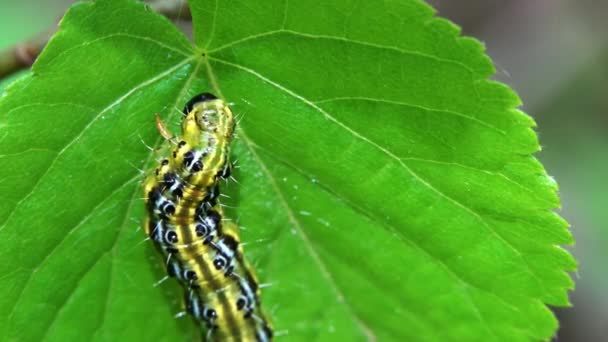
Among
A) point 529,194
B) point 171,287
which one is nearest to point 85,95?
point 171,287

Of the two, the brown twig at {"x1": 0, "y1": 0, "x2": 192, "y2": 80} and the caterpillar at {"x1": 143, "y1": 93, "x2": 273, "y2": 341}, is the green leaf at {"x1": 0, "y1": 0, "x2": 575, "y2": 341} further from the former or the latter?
the brown twig at {"x1": 0, "y1": 0, "x2": 192, "y2": 80}

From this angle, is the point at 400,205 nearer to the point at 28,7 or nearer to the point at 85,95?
the point at 85,95

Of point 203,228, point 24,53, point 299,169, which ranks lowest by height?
point 203,228

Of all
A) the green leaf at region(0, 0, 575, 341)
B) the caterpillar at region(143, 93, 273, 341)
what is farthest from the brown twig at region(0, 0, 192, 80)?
the caterpillar at region(143, 93, 273, 341)

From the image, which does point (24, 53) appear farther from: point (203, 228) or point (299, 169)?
point (299, 169)

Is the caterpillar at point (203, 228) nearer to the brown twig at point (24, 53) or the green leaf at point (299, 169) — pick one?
the green leaf at point (299, 169)

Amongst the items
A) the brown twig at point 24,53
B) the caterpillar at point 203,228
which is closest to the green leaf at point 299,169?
the caterpillar at point 203,228

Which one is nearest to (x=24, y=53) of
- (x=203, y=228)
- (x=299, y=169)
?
(x=203, y=228)
